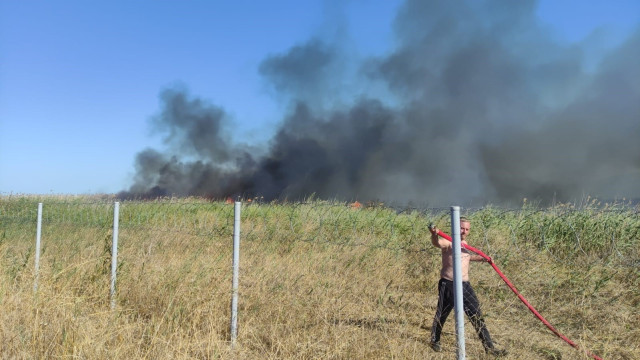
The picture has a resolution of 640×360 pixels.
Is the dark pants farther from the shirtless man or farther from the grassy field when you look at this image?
the grassy field

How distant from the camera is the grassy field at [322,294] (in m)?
3.71

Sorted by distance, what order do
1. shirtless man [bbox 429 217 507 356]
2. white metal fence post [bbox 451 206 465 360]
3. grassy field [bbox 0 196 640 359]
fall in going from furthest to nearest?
shirtless man [bbox 429 217 507 356] → grassy field [bbox 0 196 640 359] → white metal fence post [bbox 451 206 465 360]

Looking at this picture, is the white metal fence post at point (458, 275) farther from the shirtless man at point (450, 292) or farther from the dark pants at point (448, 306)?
the dark pants at point (448, 306)

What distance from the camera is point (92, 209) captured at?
1330 centimetres

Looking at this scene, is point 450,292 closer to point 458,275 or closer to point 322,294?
point 458,275

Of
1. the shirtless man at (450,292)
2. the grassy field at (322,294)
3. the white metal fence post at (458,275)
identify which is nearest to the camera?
the white metal fence post at (458,275)

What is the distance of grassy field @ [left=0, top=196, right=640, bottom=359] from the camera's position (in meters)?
3.71

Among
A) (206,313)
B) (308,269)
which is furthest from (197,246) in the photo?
(206,313)

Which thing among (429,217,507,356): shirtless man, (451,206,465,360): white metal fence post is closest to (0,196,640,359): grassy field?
(429,217,507,356): shirtless man

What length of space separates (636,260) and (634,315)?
1.30 meters

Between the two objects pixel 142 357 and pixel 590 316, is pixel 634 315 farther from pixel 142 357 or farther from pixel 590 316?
pixel 142 357

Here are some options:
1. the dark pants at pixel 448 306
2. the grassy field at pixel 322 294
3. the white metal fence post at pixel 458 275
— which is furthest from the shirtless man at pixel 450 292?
the white metal fence post at pixel 458 275

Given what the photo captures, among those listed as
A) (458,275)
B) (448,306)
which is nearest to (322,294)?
(448,306)

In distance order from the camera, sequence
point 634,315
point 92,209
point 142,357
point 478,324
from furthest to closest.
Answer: point 92,209
point 634,315
point 478,324
point 142,357
